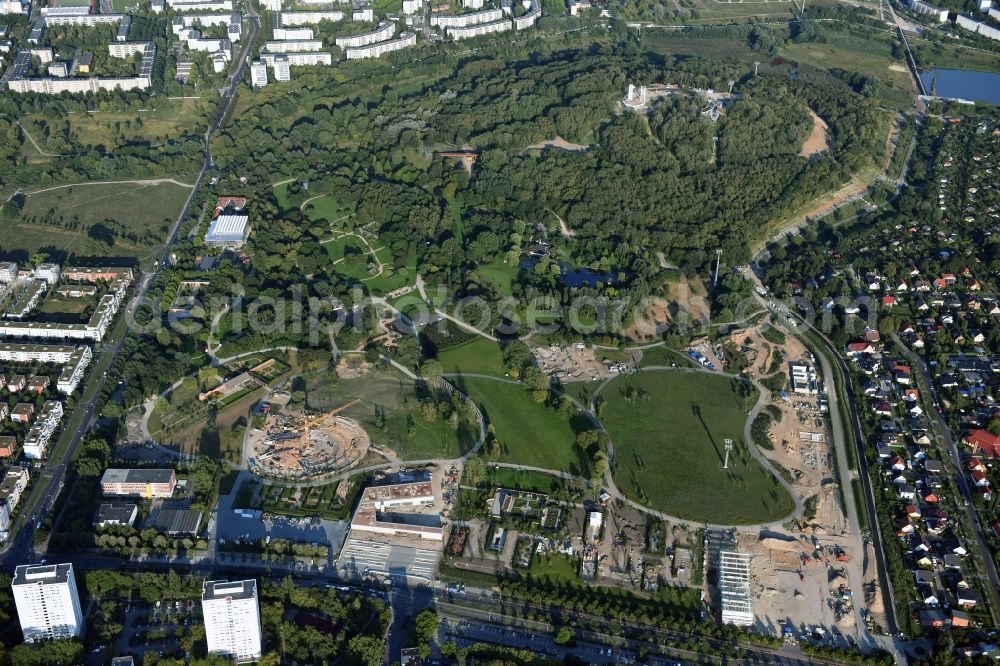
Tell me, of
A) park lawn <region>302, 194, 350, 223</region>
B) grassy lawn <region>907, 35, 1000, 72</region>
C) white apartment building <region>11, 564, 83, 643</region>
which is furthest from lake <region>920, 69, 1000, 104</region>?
white apartment building <region>11, 564, 83, 643</region>

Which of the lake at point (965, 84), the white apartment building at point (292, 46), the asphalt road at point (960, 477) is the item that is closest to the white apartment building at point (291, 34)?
the white apartment building at point (292, 46)

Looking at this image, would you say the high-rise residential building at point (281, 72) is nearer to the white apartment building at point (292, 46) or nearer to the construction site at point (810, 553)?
the white apartment building at point (292, 46)

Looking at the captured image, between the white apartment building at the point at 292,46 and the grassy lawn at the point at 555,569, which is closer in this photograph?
the grassy lawn at the point at 555,569

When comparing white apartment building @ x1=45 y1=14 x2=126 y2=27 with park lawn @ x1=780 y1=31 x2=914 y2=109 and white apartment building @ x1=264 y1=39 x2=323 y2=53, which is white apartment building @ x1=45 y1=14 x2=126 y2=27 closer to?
white apartment building @ x1=264 y1=39 x2=323 y2=53

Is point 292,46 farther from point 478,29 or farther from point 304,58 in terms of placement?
point 478,29

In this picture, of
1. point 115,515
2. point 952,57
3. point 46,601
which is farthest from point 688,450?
point 952,57

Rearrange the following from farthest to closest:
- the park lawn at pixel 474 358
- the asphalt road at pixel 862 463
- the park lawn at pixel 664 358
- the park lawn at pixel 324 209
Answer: the park lawn at pixel 324 209
the park lawn at pixel 664 358
the park lawn at pixel 474 358
the asphalt road at pixel 862 463
